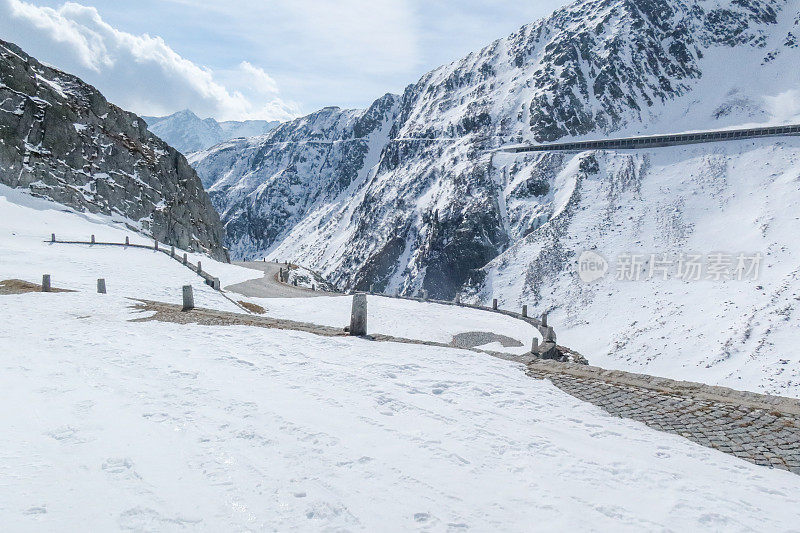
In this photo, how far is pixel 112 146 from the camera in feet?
177

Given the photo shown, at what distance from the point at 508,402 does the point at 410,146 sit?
372 feet

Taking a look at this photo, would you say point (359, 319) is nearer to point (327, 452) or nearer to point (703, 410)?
point (327, 452)

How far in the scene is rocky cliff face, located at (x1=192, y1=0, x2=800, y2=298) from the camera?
71.6 metres

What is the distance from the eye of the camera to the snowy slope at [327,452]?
13.5 ft

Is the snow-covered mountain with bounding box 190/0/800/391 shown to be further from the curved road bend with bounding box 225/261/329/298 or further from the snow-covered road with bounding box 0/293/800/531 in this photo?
the snow-covered road with bounding box 0/293/800/531

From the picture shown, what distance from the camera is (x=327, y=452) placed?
5.28 m

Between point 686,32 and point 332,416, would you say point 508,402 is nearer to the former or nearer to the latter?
point 332,416

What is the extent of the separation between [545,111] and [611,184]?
27904 millimetres

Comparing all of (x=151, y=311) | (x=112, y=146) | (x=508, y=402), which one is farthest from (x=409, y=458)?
(x=112, y=146)

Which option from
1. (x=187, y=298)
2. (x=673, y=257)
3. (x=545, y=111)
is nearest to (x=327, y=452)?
(x=187, y=298)

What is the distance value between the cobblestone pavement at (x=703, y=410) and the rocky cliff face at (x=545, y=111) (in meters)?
48.3

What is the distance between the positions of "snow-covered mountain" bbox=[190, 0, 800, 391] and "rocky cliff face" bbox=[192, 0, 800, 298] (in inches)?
14.1

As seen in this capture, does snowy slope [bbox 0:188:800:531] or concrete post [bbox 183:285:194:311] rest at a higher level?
concrete post [bbox 183:285:194:311]
